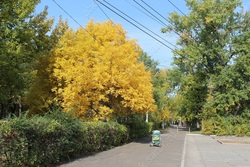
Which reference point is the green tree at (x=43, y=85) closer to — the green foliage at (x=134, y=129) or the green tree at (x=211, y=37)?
the green foliage at (x=134, y=129)

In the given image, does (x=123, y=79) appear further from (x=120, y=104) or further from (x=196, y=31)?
(x=196, y=31)

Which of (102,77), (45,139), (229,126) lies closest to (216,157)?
(102,77)

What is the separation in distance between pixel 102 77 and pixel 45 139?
10739 mm

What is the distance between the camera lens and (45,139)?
1102cm

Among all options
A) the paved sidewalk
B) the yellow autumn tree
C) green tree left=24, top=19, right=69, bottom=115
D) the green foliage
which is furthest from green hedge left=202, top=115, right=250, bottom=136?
green tree left=24, top=19, right=69, bottom=115

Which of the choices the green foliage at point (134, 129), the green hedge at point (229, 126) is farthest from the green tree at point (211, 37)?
the green foliage at point (134, 129)

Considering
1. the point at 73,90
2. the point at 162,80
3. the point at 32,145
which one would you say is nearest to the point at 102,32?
the point at 73,90

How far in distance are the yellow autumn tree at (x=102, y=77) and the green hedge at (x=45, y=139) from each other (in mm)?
5574

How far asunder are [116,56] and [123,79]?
1635mm

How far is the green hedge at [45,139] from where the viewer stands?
913 cm

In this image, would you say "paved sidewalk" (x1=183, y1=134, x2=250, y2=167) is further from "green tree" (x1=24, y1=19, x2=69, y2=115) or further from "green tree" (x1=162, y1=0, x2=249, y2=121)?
"green tree" (x1=162, y1=0, x2=249, y2=121)

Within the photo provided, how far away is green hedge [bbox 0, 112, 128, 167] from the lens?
9.13 meters

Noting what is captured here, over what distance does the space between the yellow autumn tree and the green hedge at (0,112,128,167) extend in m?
5.57

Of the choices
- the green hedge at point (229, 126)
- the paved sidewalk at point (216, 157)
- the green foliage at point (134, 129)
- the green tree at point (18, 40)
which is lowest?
the paved sidewalk at point (216, 157)
